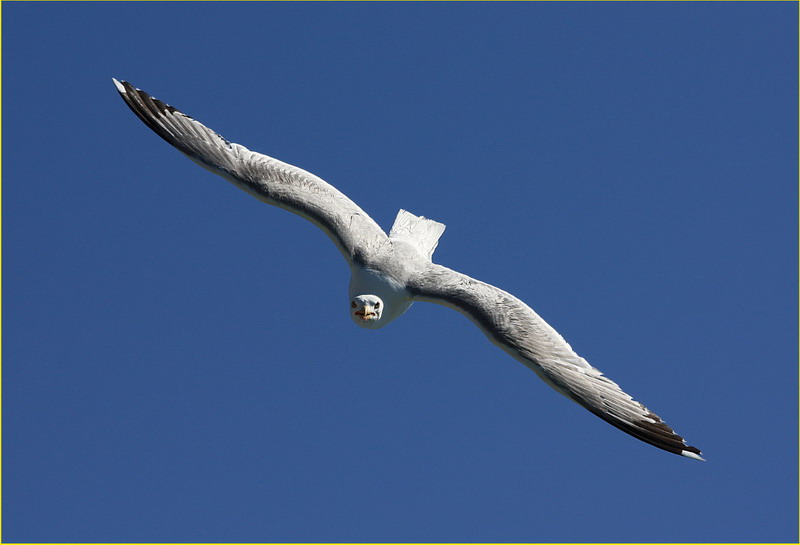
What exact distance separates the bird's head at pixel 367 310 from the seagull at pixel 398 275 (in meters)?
0.01

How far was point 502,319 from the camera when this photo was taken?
1648 cm

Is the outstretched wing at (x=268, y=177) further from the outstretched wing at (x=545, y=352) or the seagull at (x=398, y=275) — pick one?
the outstretched wing at (x=545, y=352)

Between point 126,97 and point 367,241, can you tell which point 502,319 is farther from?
point 126,97

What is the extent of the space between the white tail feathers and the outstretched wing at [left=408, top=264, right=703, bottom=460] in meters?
1.08

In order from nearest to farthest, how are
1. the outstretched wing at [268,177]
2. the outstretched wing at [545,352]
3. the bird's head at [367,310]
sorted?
the outstretched wing at [545,352], the bird's head at [367,310], the outstretched wing at [268,177]

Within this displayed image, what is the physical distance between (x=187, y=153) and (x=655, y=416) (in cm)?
781

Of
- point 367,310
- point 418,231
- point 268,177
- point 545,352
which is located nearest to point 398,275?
point 367,310

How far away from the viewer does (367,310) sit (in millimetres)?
16953

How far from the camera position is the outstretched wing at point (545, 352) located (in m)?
16.0

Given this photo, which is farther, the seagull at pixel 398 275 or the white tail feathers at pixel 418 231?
the white tail feathers at pixel 418 231

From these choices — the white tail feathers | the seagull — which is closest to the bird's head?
the seagull

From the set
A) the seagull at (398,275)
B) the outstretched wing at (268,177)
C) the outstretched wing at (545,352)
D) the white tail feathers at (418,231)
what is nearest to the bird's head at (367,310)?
the seagull at (398,275)

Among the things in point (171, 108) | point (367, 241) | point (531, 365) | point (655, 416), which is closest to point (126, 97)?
point (171, 108)

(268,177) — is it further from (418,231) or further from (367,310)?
(367,310)
